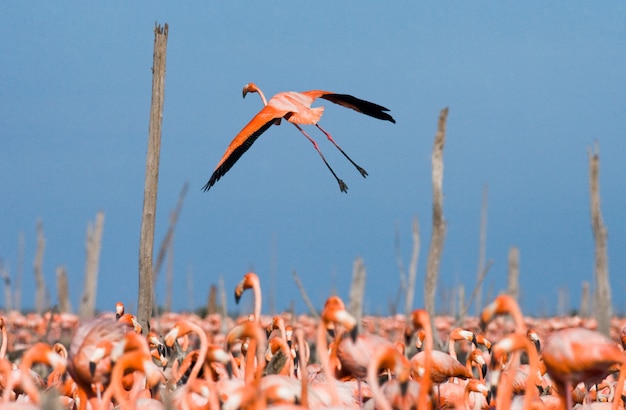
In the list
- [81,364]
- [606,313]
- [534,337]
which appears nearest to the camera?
[81,364]

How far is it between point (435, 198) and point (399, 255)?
2.53ft

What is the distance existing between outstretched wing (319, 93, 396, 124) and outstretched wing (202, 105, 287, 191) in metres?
0.77

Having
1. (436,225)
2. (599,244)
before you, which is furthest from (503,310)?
(599,244)

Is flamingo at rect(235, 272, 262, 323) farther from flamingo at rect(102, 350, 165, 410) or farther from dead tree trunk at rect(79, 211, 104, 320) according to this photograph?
dead tree trunk at rect(79, 211, 104, 320)

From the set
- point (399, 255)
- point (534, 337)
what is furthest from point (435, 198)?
point (534, 337)

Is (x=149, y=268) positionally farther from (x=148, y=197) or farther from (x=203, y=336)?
(x=203, y=336)

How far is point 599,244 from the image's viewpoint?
44.5ft

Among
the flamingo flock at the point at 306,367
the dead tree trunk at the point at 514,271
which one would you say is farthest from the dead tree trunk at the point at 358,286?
the dead tree trunk at the point at 514,271

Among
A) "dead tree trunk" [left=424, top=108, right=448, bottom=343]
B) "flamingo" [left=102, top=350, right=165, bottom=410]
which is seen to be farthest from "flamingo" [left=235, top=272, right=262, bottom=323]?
"dead tree trunk" [left=424, top=108, right=448, bottom=343]

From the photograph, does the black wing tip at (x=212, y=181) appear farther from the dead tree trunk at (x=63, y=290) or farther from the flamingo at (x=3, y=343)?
the dead tree trunk at (x=63, y=290)

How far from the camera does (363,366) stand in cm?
425

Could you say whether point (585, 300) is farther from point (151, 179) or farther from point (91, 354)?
point (91, 354)

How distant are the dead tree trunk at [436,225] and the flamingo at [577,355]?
7.44m

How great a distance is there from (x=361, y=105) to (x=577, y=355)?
5.67 m
